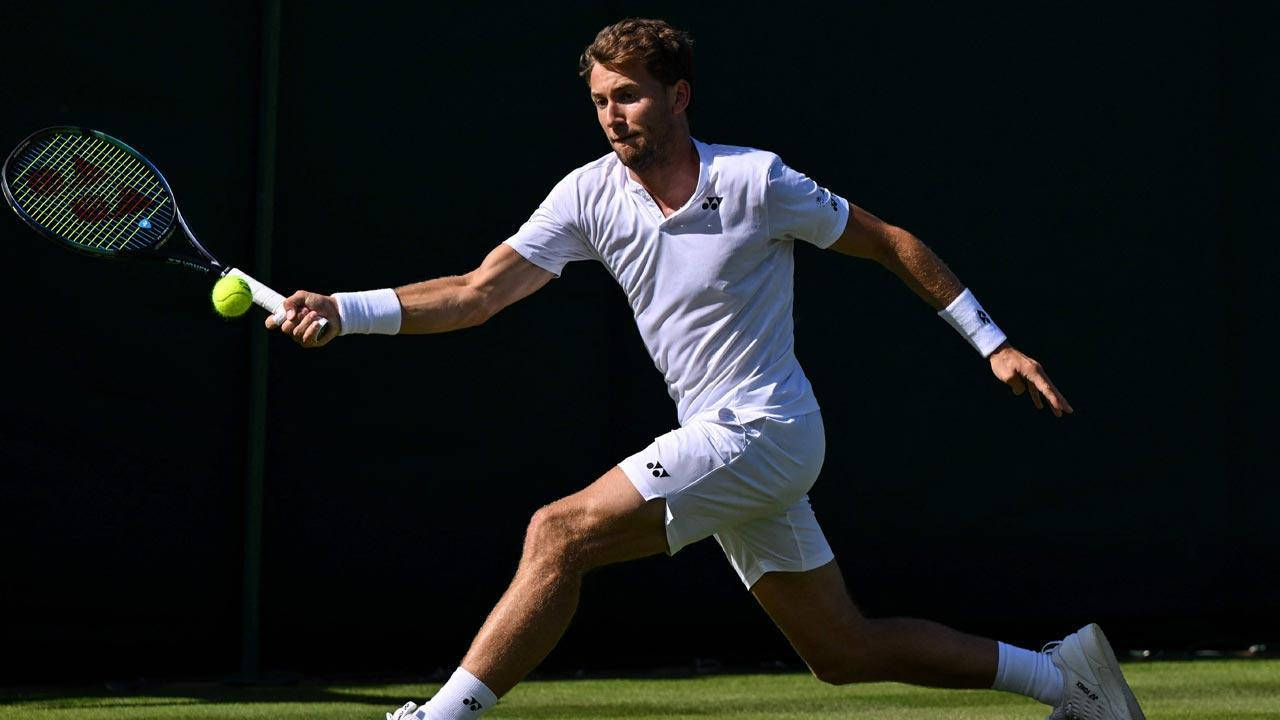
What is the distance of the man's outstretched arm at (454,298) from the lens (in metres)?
4.03

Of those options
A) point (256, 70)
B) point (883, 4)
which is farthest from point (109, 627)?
point (883, 4)

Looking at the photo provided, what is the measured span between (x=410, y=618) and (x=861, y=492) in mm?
1695

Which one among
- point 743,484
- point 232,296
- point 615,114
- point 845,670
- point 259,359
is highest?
point 615,114

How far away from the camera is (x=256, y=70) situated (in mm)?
6285

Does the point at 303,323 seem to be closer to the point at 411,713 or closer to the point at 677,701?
the point at 411,713

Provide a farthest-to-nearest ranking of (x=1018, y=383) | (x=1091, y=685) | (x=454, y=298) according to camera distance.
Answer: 1. (x=1091, y=685)
2. (x=454, y=298)
3. (x=1018, y=383)

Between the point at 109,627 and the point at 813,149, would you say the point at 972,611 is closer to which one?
the point at 813,149

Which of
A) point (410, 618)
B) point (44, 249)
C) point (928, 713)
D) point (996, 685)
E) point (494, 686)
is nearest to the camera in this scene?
point (494, 686)

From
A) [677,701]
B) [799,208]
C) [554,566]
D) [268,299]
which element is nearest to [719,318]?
[799,208]

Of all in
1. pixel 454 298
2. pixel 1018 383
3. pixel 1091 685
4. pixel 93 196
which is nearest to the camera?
pixel 1018 383

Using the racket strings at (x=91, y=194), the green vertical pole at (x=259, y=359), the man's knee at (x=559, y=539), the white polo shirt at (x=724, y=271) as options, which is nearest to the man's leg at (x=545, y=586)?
the man's knee at (x=559, y=539)

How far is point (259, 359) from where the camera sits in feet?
20.6

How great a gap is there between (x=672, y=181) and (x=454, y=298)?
1.80ft

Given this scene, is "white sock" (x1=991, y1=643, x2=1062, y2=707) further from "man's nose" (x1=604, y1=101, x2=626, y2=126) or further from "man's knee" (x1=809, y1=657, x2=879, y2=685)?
"man's nose" (x1=604, y1=101, x2=626, y2=126)
